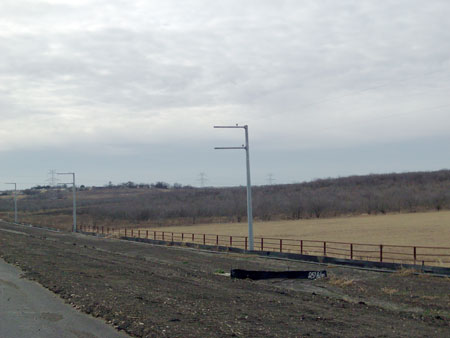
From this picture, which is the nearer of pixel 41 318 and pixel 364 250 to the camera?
pixel 41 318

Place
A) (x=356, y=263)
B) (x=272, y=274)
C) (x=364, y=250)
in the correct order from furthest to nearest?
(x=364, y=250), (x=356, y=263), (x=272, y=274)

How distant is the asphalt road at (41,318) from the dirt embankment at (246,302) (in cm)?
35

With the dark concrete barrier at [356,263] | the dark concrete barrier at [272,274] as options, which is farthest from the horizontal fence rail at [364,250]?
the dark concrete barrier at [272,274]

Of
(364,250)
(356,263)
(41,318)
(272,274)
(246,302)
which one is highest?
(41,318)

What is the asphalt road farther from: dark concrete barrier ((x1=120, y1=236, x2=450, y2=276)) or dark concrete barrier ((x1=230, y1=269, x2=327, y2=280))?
dark concrete barrier ((x1=120, y1=236, x2=450, y2=276))

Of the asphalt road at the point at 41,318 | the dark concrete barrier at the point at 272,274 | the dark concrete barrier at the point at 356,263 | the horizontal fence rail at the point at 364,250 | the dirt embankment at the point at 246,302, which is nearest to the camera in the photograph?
the asphalt road at the point at 41,318

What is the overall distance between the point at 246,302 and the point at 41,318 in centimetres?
516

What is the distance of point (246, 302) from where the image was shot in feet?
42.9

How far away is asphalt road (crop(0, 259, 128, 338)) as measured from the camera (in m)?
9.28

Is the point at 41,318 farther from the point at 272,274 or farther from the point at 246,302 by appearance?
the point at 272,274

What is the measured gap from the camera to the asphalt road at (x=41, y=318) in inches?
365

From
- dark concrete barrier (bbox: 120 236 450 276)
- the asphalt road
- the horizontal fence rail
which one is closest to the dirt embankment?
the asphalt road

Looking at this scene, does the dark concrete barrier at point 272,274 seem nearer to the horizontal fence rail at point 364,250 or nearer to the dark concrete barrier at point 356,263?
the dark concrete barrier at point 356,263

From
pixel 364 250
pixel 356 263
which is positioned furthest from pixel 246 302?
pixel 364 250
